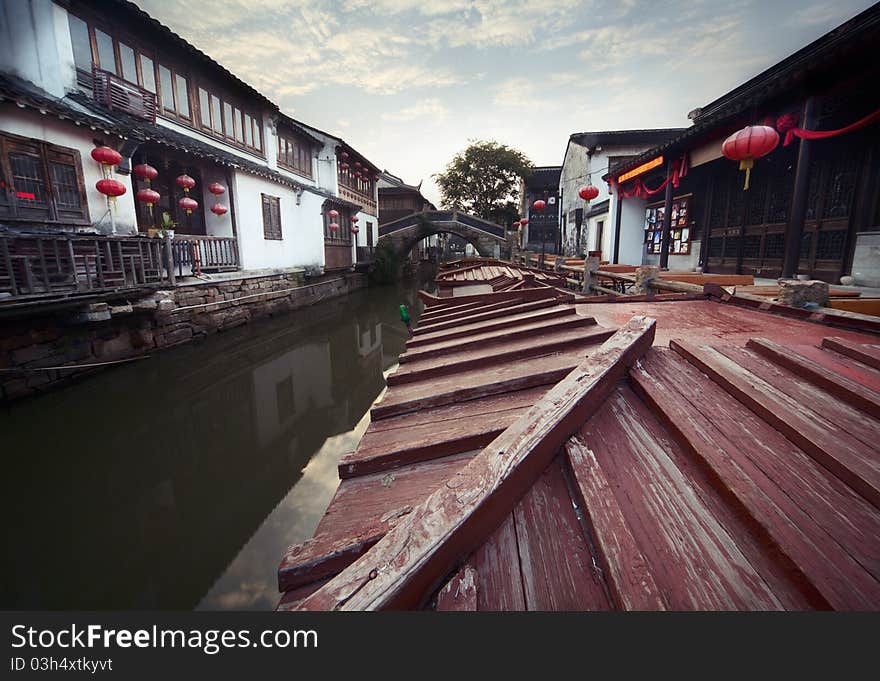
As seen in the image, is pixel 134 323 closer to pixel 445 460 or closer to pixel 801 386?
pixel 445 460

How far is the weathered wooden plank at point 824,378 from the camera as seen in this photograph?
5.29 ft

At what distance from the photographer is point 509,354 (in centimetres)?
269

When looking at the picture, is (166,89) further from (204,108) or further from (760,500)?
(760,500)

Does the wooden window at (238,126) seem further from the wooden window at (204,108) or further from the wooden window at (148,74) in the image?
the wooden window at (148,74)

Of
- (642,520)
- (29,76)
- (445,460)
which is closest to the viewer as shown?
(642,520)

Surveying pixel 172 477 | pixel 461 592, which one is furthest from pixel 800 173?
pixel 172 477

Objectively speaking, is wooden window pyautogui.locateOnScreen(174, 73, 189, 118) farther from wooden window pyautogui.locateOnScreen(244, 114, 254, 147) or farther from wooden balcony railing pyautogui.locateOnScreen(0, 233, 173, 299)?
wooden balcony railing pyautogui.locateOnScreen(0, 233, 173, 299)

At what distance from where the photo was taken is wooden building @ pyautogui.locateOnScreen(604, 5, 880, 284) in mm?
6406

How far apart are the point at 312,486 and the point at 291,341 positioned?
760 centimetres

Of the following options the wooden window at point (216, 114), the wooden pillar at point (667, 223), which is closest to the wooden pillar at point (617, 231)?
the wooden pillar at point (667, 223)

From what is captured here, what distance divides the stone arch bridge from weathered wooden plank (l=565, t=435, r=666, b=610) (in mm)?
23619

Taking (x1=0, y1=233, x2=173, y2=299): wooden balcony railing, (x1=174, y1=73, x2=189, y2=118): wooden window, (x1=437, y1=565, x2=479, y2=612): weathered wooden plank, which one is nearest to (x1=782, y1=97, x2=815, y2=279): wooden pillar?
(x1=437, y1=565, x2=479, y2=612): weathered wooden plank

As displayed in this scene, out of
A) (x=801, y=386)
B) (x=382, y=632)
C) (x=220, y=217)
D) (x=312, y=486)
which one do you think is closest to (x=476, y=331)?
(x=801, y=386)

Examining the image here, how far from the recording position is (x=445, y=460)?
179cm
